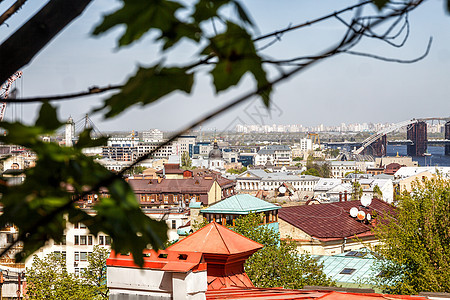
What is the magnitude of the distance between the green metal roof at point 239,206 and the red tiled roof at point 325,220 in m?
2.23

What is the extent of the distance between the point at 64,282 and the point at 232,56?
20.4 meters

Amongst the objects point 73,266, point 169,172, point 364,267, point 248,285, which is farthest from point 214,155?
point 248,285

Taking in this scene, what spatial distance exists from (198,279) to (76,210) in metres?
3.02

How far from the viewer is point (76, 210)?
1048 millimetres

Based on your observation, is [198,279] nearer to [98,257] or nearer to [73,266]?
[98,257]

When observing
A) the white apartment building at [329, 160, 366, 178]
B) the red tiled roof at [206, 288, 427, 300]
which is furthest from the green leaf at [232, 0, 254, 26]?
the white apartment building at [329, 160, 366, 178]

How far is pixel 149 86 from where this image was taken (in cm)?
88

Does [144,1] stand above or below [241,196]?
above

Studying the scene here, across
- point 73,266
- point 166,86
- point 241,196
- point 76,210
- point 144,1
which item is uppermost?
point 144,1

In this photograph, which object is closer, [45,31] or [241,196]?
[45,31]

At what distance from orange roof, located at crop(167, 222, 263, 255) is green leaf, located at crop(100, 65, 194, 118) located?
441 centimetres

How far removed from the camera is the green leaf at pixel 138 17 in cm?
87

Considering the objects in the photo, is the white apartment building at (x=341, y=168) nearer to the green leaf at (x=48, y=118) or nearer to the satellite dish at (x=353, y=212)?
the satellite dish at (x=353, y=212)

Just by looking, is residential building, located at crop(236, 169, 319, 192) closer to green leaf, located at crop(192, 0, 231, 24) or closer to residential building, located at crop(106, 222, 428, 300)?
residential building, located at crop(106, 222, 428, 300)
